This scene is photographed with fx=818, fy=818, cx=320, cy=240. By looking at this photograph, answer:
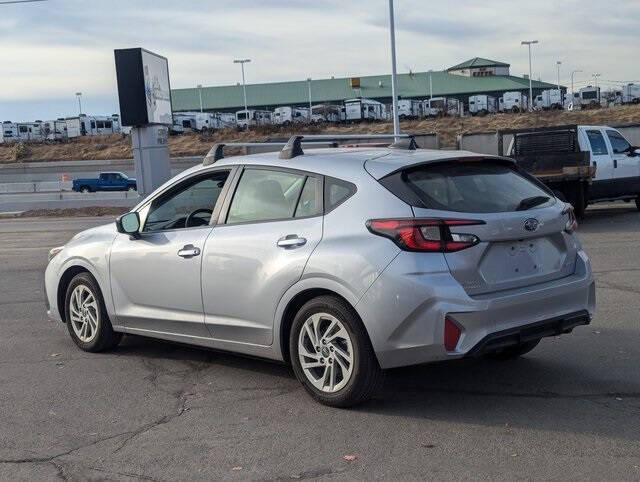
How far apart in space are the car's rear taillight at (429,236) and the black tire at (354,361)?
23.1 inches

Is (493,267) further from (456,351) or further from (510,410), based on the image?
(510,410)

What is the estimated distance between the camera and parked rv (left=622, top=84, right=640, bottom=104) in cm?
8031

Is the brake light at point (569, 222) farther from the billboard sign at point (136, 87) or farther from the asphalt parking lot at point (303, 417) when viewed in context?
the billboard sign at point (136, 87)

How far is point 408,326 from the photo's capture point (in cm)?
501

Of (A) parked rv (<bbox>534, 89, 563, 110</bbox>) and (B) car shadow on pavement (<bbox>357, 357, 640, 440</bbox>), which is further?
(A) parked rv (<bbox>534, 89, 563, 110</bbox>)

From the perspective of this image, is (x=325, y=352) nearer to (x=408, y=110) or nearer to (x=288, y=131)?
(x=288, y=131)

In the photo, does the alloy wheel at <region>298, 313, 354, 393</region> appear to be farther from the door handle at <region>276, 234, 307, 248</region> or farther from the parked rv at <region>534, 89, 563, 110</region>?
the parked rv at <region>534, 89, 563, 110</region>

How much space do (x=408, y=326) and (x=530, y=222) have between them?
1131mm

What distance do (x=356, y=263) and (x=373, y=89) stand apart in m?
99.3

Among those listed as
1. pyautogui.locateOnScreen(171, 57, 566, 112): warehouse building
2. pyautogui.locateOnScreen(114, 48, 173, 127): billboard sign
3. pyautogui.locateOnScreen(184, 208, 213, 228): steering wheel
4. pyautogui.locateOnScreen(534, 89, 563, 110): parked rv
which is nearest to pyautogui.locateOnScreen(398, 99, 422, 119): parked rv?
pyautogui.locateOnScreen(534, 89, 563, 110): parked rv

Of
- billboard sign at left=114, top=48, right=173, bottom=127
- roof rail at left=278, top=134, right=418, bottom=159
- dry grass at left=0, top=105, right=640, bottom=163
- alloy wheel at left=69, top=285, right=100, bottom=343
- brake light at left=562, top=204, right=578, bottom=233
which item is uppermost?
billboard sign at left=114, top=48, right=173, bottom=127

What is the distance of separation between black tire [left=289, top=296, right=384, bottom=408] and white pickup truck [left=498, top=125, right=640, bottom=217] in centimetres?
1193

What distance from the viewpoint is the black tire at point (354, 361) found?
5.20m

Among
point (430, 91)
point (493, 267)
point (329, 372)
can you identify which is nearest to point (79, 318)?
point (329, 372)
